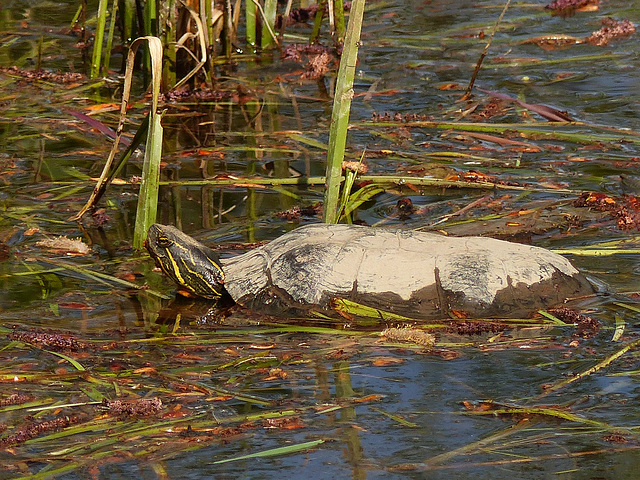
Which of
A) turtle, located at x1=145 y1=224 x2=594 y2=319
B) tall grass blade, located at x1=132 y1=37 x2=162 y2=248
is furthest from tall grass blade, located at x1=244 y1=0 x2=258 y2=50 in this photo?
turtle, located at x1=145 y1=224 x2=594 y2=319

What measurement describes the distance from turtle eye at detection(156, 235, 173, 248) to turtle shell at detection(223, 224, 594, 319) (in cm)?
50

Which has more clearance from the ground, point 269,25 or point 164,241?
point 269,25

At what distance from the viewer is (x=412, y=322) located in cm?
425

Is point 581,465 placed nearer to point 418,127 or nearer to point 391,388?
point 391,388

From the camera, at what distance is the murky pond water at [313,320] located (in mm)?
3041

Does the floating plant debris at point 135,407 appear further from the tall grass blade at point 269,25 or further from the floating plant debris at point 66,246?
the tall grass blade at point 269,25

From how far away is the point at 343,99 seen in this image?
4828mm

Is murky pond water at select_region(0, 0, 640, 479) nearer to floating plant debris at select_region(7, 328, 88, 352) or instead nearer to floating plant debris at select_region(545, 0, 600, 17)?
floating plant debris at select_region(7, 328, 88, 352)

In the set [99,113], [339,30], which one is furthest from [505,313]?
[339,30]

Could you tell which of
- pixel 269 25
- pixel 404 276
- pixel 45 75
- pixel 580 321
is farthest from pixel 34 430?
pixel 269 25

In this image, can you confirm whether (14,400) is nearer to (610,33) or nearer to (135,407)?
(135,407)

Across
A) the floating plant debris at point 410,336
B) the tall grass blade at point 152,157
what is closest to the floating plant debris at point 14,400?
the floating plant debris at point 410,336

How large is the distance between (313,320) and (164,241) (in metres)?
0.98

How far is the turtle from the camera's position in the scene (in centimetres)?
427
